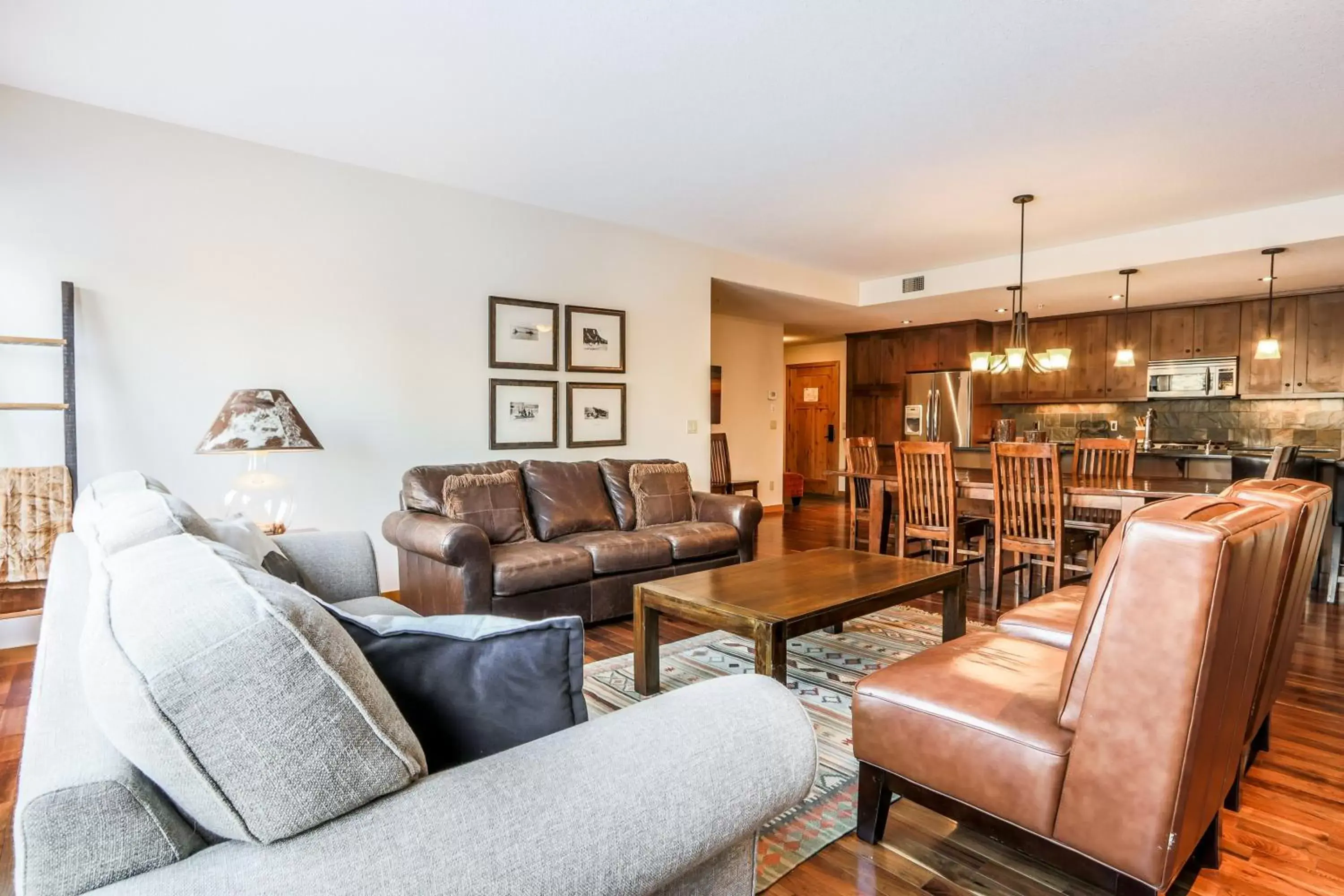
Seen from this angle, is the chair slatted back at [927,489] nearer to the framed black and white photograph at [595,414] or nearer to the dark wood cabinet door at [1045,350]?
Answer: the framed black and white photograph at [595,414]

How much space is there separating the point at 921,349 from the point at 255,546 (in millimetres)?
7984

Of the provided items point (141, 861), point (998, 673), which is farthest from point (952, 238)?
point (141, 861)

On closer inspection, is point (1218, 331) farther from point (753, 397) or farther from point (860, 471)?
point (753, 397)

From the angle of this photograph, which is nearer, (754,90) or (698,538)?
(754,90)

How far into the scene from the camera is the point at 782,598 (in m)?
2.68

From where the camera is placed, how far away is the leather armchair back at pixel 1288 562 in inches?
70.5

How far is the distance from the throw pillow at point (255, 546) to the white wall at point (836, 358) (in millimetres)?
8392

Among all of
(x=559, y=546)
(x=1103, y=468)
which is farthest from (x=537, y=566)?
(x=1103, y=468)

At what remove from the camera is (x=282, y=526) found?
133 inches

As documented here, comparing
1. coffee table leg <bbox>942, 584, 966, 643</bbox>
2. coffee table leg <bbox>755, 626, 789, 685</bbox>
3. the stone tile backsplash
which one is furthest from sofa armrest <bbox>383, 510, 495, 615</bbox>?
the stone tile backsplash

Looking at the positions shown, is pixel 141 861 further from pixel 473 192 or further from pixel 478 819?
pixel 473 192

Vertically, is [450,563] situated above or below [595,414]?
below

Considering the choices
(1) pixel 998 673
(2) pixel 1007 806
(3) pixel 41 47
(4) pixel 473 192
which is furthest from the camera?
(4) pixel 473 192

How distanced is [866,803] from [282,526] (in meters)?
2.88
